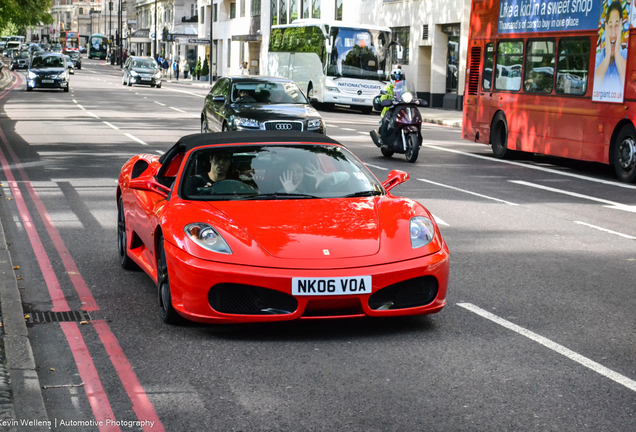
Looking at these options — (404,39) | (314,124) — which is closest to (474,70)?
(314,124)

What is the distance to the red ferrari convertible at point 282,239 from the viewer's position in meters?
5.84

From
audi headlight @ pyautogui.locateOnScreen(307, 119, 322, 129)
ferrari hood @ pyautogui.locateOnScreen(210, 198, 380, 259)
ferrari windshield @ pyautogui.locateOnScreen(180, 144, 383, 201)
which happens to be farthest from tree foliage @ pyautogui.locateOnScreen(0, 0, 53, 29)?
ferrari hood @ pyautogui.locateOnScreen(210, 198, 380, 259)

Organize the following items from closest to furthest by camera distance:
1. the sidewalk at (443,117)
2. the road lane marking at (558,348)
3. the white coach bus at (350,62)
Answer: the road lane marking at (558,348) → the sidewalk at (443,117) → the white coach bus at (350,62)

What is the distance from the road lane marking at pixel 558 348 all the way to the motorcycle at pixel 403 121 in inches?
456

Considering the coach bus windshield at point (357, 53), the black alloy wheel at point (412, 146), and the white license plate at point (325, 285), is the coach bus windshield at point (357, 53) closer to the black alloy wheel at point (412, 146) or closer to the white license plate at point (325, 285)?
the black alloy wheel at point (412, 146)

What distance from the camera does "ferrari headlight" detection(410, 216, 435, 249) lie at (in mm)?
6211

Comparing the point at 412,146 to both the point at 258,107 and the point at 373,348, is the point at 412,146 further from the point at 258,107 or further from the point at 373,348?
the point at 373,348

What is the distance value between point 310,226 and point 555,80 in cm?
1310

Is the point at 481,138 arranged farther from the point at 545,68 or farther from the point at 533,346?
the point at 533,346

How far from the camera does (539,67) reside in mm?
18750

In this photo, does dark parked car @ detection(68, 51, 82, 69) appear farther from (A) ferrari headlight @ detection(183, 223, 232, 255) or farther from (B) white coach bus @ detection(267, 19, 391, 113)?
(A) ferrari headlight @ detection(183, 223, 232, 255)

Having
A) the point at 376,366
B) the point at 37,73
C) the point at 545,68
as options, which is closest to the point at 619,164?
the point at 545,68

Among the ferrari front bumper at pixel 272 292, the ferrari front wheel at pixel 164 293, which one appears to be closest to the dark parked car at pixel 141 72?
the ferrari front wheel at pixel 164 293

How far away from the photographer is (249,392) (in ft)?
16.4
